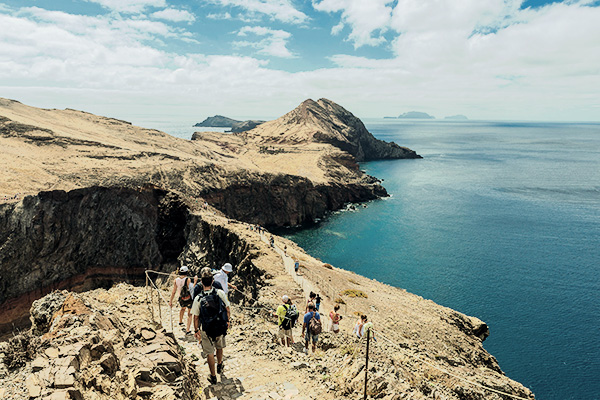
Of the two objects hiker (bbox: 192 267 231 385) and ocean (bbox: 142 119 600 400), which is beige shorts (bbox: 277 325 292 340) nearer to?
hiker (bbox: 192 267 231 385)

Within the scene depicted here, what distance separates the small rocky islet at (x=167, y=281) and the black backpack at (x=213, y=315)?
1.14m

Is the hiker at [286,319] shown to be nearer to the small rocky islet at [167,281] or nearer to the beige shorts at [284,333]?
the beige shorts at [284,333]

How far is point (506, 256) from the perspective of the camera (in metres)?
61.4

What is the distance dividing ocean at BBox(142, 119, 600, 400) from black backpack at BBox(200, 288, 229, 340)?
35261 mm

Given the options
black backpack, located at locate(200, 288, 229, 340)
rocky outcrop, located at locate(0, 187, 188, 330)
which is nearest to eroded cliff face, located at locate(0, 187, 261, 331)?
rocky outcrop, located at locate(0, 187, 188, 330)

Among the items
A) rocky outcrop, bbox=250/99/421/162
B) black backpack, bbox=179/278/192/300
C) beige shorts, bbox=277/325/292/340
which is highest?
rocky outcrop, bbox=250/99/421/162

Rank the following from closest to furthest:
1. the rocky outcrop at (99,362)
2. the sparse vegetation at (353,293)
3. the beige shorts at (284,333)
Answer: the rocky outcrop at (99,362), the beige shorts at (284,333), the sparse vegetation at (353,293)

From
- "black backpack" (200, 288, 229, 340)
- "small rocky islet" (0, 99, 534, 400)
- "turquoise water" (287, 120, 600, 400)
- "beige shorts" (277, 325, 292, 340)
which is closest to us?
"black backpack" (200, 288, 229, 340)

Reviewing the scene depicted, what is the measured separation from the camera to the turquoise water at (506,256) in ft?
122

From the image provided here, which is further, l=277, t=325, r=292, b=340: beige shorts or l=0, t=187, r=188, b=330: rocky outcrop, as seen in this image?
l=0, t=187, r=188, b=330: rocky outcrop

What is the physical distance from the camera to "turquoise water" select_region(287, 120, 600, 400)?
37.1 m

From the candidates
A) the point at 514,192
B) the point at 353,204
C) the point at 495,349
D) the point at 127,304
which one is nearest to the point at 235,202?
the point at 353,204

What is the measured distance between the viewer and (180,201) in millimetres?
59312

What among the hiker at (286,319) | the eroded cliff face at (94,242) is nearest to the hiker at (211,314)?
the hiker at (286,319)
